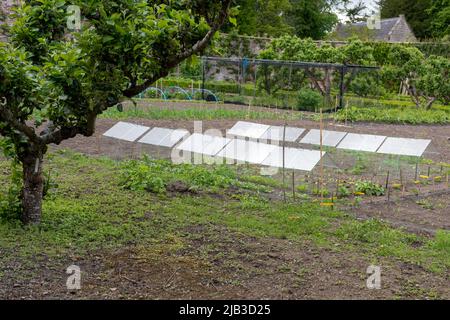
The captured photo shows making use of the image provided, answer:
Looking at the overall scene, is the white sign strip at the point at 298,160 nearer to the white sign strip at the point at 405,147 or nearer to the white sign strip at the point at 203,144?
the white sign strip at the point at 203,144

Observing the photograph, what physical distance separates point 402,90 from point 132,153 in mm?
16302

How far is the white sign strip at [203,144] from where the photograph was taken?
411 inches

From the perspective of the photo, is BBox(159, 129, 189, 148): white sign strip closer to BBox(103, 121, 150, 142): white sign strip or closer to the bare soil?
the bare soil

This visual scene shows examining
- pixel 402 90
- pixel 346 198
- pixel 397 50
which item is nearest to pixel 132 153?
pixel 346 198

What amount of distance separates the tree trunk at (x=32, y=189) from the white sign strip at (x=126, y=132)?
5.14 m

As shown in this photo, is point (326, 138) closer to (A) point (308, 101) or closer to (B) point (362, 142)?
(B) point (362, 142)

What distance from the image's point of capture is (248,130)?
12.0m

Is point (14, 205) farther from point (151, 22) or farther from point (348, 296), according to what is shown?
point (348, 296)

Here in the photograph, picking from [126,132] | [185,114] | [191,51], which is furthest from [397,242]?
[185,114]

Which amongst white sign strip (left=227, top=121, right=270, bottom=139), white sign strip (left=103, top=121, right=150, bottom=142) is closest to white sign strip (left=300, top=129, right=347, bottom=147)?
white sign strip (left=227, top=121, right=270, bottom=139)

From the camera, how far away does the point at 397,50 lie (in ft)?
64.8

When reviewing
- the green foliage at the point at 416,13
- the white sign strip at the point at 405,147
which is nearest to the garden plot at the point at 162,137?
the white sign strip at the point at 405,147

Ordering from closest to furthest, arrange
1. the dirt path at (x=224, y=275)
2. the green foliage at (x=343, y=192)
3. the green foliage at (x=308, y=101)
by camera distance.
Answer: the dirt path at (x=224, y=275) → the green foliage at (x=343, y=192) → the green foliage at (x=308, y=101)
